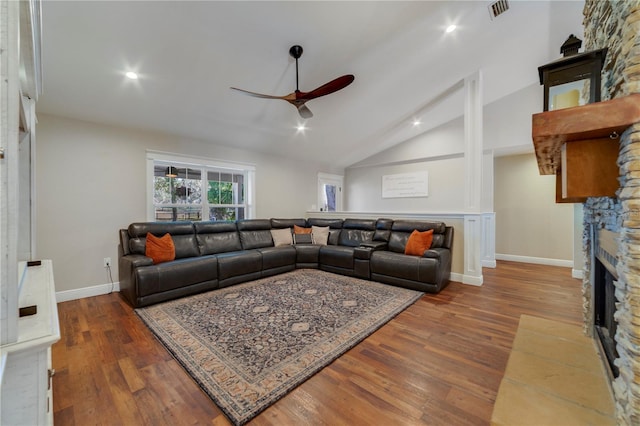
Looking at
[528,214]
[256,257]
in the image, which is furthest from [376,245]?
[528,214]

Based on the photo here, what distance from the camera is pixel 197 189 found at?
461 centimetres

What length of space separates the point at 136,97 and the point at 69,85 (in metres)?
0.60

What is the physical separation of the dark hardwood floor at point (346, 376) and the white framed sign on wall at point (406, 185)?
12.9 feet

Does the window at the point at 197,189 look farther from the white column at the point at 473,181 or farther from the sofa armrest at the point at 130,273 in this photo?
the white column at the point at 473,181

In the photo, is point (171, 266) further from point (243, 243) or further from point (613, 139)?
point (613, 139)

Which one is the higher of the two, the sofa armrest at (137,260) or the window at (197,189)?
the window at (197,189)

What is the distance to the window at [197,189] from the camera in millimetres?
4156

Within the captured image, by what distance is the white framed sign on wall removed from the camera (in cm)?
643

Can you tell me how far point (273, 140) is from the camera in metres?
5.07

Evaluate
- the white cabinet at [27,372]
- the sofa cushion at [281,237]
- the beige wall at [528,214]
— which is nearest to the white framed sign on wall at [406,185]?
the beige wall at [528,214]

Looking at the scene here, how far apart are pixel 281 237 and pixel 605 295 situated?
162 inches

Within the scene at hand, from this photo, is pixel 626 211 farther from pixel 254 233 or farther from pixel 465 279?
pixel 254 233

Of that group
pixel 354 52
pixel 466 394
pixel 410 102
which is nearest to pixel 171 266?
pixel 466 394

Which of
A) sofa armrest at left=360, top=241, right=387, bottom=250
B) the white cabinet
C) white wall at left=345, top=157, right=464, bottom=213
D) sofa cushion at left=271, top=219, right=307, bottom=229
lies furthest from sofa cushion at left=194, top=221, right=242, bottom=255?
white wall at left=345, top=157, right=464, bottom=213
